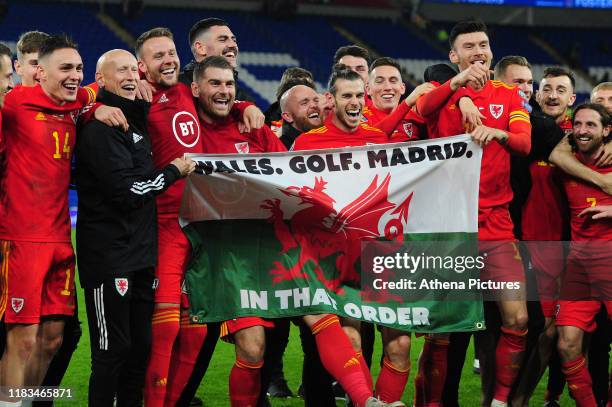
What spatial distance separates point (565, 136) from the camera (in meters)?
6.21

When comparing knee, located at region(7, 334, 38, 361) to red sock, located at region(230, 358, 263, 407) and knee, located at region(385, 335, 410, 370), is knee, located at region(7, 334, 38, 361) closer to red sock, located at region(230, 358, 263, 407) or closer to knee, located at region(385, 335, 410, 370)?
red sock, located at region(230, 358, 263, 407)

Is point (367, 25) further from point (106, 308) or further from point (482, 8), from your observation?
point (106, 308)

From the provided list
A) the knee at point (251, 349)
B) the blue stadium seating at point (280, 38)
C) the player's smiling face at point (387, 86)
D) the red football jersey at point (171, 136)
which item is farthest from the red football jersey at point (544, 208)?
the blue stadium seating at point (280, 38)

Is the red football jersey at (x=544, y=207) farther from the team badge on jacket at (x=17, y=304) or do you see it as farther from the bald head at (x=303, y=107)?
the team badge on jacket at (x=17, y=304)

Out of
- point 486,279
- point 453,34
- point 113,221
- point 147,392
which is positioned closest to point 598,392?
point 486,279

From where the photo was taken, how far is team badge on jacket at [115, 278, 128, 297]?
16.5ft

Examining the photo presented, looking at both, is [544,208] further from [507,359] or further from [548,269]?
[507,359]

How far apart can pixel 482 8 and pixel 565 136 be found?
835 inches

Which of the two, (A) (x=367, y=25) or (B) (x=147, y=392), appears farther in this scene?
(A) (x=367, y=25)

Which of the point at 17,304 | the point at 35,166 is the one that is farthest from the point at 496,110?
the point at 17,304

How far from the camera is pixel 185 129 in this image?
5625 mm

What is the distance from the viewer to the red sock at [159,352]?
538 cm

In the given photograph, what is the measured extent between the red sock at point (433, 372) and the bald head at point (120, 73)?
238 cm

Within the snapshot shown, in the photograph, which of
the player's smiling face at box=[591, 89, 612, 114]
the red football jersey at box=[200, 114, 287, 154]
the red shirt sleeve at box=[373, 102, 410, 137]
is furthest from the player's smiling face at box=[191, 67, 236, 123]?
the player's smiling face at box=[591, 89, 612, 114]
